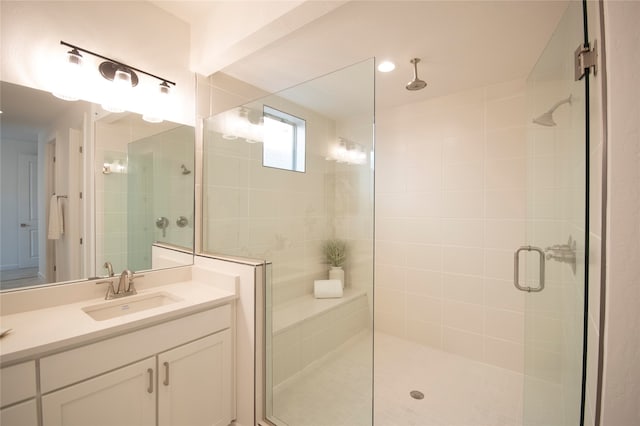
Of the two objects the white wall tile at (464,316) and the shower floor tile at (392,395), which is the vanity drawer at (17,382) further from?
the white wall tile at (464,316)

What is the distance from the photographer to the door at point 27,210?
53.5 inches

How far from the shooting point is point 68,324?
3.96ft

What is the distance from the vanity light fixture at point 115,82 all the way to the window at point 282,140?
29.1 inches

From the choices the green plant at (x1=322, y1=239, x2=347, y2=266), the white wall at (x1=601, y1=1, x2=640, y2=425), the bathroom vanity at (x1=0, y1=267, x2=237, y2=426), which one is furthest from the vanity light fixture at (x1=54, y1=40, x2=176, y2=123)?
the white wall at (x1=601, y1=1, x2=640, y2=425)

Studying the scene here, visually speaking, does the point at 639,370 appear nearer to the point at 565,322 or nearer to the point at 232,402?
the point at 565,322

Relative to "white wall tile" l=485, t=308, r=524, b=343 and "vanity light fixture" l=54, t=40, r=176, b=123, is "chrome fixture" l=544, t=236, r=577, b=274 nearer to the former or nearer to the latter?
"white wall tile" l=485, t=308, r=524, b=343

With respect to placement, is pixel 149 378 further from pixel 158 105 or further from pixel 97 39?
pixel 97 39

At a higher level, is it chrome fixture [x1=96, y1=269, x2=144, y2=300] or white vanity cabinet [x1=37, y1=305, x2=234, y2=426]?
chrome fixture [x1=96, y1=269, x2=144, y2=300]

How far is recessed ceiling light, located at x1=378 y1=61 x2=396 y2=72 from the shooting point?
2021mm

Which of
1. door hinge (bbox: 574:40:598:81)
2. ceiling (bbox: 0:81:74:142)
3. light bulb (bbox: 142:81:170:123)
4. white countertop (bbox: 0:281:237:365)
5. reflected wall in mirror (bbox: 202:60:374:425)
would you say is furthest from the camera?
light bulb (bbox: 142:81:170:123)

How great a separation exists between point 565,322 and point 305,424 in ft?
4.93

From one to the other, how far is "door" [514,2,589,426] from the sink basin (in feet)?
6.20

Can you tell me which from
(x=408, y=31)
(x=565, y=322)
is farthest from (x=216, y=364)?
(x=408, y=31)

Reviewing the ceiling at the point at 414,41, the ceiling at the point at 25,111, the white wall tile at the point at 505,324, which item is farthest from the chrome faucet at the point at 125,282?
the white wall tile at the point at 505,324
